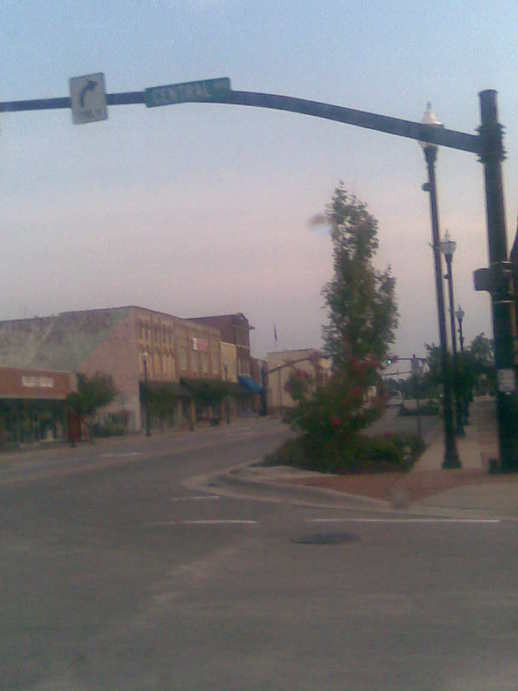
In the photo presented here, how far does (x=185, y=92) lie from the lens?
44.4ft

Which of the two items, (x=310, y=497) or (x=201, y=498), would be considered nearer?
(x=310, y=497)

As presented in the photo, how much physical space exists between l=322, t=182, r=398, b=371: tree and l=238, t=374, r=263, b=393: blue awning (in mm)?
46319

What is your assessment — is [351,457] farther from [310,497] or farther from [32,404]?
[32,404]

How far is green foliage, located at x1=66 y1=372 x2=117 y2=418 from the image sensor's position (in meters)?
52.9

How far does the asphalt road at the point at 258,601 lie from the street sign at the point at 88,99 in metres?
6.04

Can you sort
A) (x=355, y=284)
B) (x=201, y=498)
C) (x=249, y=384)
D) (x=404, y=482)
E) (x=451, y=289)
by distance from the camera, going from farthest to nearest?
(x=249, y=384), (x=355, y=284), (x=451, y=289), (x=404, y=482), (x=201, y=498)

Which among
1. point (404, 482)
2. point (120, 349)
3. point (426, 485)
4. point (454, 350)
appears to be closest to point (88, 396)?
point (120, 349)

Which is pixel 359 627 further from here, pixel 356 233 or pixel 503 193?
pixel 356 233

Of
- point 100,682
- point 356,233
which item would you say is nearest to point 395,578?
point 100,682

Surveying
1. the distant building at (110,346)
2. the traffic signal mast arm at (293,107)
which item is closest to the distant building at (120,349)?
the distant building at (110,346)

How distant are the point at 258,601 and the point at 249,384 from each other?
8390 cm

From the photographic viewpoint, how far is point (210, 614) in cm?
754

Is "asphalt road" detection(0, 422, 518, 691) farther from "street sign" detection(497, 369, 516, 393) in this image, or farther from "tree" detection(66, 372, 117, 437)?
"tree" detection(66, 372, 117, 437)

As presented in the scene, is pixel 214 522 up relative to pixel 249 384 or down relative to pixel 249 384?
down
